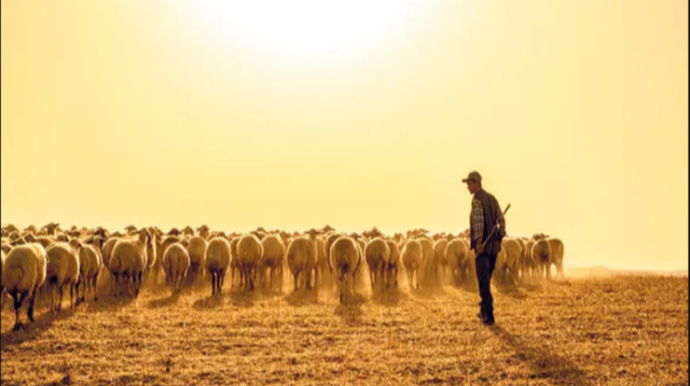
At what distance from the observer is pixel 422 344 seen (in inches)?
552

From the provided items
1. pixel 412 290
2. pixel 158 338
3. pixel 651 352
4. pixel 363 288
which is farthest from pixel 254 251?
pixel 651 352

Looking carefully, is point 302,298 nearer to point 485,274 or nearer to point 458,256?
point 485,274

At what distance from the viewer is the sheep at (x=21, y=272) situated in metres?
15.8

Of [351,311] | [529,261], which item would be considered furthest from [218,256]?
[529,261]

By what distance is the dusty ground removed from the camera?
1220 cm

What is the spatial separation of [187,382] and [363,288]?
40.7 ft

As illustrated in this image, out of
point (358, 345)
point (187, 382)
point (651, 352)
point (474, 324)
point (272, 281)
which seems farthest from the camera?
point (272, 281)

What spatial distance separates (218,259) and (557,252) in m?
18.1

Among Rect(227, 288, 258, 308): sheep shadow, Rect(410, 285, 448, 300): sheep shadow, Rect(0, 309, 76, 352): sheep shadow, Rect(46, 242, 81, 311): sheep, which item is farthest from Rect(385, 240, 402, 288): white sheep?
Rect(0, 309, 76, 352): sheep shadow

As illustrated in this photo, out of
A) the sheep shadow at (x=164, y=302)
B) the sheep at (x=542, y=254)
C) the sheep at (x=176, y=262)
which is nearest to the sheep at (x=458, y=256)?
the sheep at (x=542, y=254)

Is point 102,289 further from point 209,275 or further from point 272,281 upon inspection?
point 272,281

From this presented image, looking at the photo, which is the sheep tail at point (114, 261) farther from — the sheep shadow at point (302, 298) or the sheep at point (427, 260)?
the sheep at point (427, 260)

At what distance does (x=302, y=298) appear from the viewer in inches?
807

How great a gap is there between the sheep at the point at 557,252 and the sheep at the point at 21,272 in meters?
23.9
